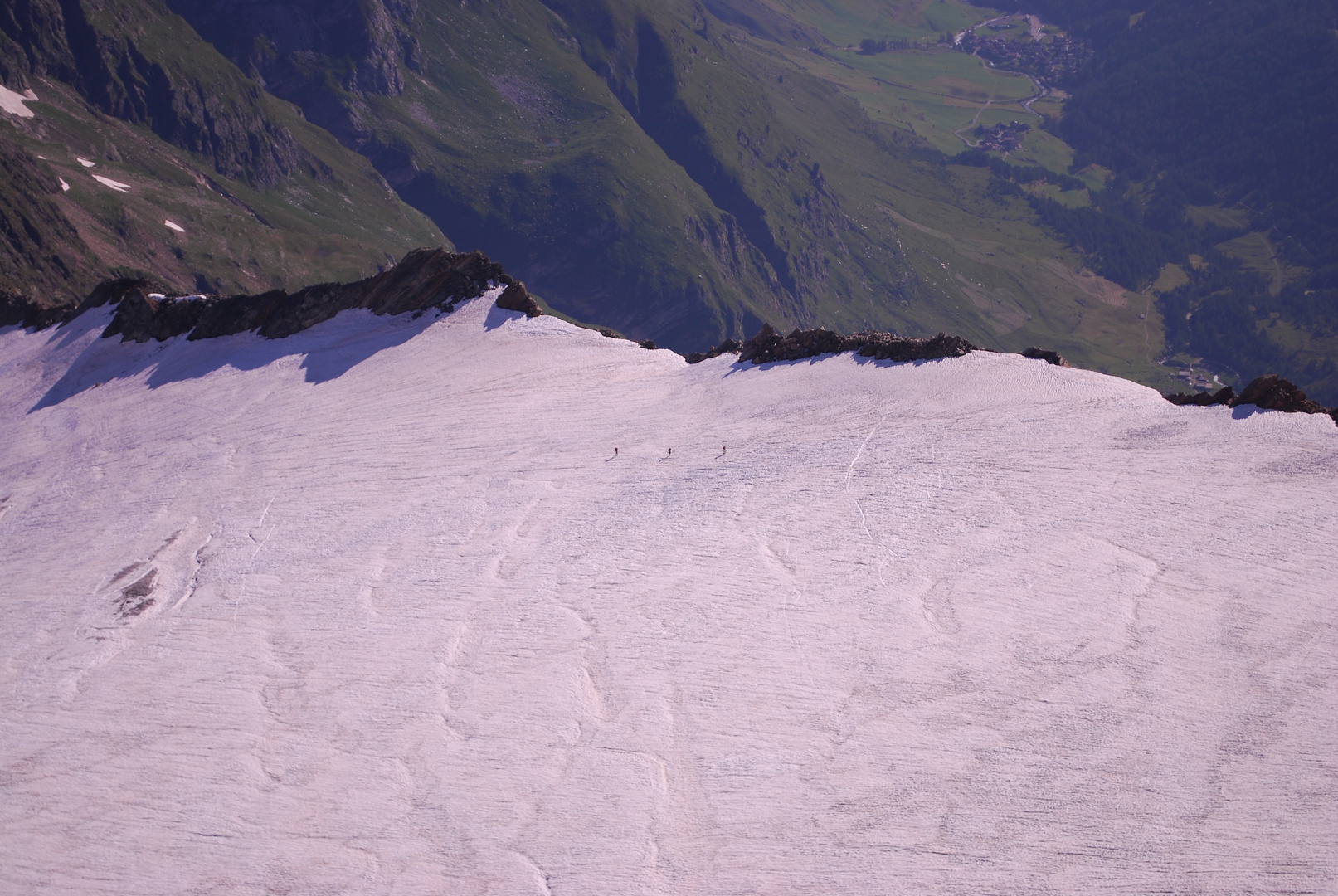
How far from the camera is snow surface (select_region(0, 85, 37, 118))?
178 metres

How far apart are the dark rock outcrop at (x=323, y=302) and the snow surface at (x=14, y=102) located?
171154 mm

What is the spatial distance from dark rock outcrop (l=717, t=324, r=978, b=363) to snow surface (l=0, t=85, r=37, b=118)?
20123 centimetres

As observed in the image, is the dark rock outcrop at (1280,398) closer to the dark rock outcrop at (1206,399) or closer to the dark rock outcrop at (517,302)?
the dark rock outcrop at (1206,399)

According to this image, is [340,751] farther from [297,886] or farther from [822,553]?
[822,553]

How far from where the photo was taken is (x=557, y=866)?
17.6 m

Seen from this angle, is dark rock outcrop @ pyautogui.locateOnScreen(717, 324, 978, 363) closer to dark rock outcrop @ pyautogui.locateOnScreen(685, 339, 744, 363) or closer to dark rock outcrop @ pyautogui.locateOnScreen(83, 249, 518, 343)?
dark rock outcrop @ pyautogui.locateOnScreen(685, 339, 744, 363)

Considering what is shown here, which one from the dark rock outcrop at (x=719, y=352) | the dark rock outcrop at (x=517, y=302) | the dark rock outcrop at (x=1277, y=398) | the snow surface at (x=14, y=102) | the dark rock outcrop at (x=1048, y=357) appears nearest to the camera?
the dark rock outcrop at (x=1277, y=398)

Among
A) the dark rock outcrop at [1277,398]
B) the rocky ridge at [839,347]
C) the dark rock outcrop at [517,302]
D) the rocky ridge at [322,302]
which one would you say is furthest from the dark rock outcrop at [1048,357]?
the dark rock outcrop at [517,302]

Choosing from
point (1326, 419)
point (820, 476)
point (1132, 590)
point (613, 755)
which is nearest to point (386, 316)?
point (820, 476)

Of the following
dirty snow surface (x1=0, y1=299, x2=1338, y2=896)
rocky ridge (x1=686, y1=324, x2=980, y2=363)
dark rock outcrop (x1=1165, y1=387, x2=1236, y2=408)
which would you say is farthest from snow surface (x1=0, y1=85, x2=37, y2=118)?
dark rock outcrop (x1=1165, y1=387, x2=1236, y2=408)

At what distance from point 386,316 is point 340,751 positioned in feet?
103

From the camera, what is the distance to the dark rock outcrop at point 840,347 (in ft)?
120

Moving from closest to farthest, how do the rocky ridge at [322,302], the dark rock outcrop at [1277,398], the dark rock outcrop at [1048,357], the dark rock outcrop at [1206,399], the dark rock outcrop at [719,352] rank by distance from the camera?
the dark rock outcrop at [1277,398] < the dark rock outcrop at [1206,399] < the dark rock outcrop at [1048,357] < the dark rock outcrop at [719,352] < the rocky ridge at [322,302]

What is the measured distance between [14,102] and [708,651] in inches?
8825
